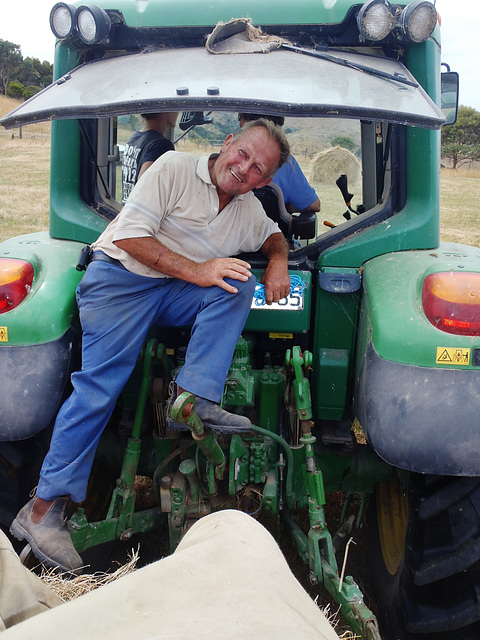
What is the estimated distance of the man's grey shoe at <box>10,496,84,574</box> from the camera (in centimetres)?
211

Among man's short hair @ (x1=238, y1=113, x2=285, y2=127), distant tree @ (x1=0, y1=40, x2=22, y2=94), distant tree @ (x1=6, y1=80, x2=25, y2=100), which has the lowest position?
man's short hair @ (x1=238, y1=113, x2=285, y2=127)

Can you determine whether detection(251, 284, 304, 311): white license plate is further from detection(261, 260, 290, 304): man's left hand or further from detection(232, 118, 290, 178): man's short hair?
detection(232, 118, 290, 178): man's short hair

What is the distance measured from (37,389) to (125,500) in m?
0.56

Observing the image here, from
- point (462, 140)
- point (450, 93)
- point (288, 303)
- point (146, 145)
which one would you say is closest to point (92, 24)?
point (146, 145)

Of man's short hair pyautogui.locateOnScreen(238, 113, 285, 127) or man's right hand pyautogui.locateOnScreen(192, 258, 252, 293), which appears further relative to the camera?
man's short hair pyautogui.locateOnScreen(238, 113, 285, 127)

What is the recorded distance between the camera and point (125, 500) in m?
2.35

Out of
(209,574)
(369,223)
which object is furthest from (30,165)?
(209,574)

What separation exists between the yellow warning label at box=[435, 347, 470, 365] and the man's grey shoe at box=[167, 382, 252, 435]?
68 centimetres

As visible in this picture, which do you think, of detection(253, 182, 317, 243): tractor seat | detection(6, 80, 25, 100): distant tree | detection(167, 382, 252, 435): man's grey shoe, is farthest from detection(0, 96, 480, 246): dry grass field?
detection(6, 80, 25, 100): distant tree

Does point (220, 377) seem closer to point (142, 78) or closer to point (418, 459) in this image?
point (418, 459)

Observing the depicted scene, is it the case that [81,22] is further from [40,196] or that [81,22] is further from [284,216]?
[40,196]

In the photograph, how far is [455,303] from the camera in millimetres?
1945

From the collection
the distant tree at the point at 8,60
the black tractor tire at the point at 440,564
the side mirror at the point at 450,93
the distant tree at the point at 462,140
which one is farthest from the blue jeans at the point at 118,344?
the distant tree at the point at 8,60

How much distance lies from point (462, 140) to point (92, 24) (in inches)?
1285
